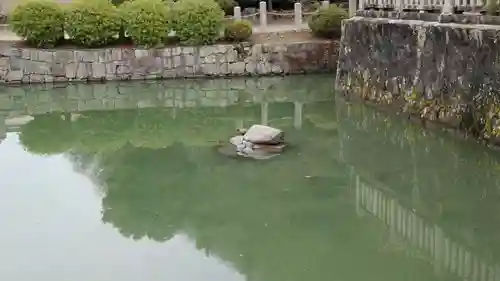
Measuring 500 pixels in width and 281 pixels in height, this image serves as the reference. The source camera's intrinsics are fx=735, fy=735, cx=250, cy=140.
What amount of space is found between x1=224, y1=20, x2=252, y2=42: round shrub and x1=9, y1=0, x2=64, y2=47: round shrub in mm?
3588

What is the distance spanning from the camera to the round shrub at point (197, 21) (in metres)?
15.7

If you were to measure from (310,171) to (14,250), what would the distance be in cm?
325

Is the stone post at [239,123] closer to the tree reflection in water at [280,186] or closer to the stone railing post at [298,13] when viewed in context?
the tree reflection in water at [280,186]

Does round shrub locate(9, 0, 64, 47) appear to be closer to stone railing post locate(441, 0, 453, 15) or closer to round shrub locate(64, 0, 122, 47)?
round shrub locate(64, 0, 122, 47)

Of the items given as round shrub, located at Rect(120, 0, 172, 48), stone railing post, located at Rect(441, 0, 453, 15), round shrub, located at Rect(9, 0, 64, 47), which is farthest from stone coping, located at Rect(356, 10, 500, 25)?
round shrub, located at Rect(9, 0, 64, 47)

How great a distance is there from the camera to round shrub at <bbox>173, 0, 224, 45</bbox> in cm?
1573

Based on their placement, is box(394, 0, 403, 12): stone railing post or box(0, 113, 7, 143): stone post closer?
box(0, 113, 7, 143): stone post

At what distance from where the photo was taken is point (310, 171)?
7.80 metres

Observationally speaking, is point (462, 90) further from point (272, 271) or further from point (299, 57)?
point (299, 57)

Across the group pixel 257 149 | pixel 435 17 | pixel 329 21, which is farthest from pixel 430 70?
pixel 329 21

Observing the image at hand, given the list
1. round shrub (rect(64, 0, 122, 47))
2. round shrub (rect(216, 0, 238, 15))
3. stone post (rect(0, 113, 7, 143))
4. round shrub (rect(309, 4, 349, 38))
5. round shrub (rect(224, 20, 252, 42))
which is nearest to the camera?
stone post (rect(0, 113, 7, 143))

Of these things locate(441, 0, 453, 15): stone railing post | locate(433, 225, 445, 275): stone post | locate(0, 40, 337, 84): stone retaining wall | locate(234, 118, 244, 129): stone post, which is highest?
locate(441, 0, 453, 15): stone railing post

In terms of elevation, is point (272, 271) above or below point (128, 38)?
below

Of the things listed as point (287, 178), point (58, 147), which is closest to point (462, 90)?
point (287, 178)
